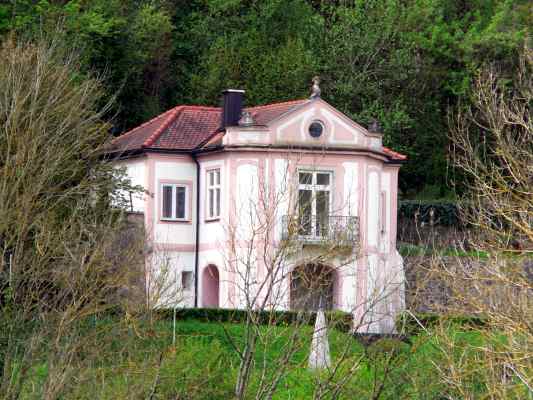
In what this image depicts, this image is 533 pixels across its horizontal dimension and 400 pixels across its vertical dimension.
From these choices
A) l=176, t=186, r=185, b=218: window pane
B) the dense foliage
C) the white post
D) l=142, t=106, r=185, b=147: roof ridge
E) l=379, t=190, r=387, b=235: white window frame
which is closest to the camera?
the white post

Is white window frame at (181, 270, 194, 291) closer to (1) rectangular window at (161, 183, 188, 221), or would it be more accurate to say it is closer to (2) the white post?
(1) rectangular window at (161, 183, 188, 221)

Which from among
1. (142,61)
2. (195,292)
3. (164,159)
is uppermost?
(142,61)

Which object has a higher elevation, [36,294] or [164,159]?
[164,159]

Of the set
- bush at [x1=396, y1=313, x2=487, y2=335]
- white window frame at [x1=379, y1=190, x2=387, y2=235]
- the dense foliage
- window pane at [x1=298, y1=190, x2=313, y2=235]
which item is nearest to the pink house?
white window frame at [x1=379, y1=190, x2=387, y2=235]

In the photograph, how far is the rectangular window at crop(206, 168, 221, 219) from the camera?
3922 centimetres

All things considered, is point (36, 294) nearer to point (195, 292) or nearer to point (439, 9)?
point (195, 292)

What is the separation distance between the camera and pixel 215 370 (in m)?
20.9

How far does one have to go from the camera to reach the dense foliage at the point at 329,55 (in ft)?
166

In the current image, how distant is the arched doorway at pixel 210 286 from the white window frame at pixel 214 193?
1.48 meters

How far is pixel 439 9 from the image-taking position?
54312 mm

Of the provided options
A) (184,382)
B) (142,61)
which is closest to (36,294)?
(184,382)

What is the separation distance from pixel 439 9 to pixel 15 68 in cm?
2934

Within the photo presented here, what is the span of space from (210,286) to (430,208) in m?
12.0

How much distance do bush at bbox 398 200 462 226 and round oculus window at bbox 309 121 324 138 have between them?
11016mm
